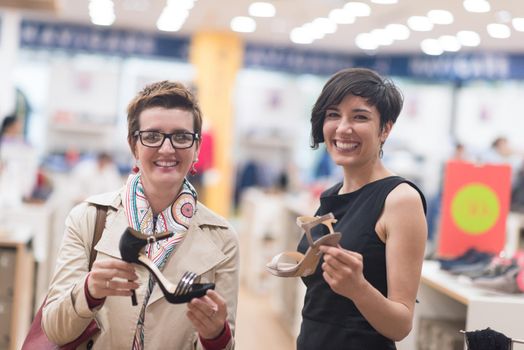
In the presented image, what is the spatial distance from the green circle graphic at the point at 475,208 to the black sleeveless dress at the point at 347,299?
99.7 inches

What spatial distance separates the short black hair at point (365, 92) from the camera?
7.04ft

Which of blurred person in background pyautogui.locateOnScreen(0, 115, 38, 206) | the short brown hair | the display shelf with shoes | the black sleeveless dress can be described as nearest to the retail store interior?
blurred person in background pyautogui.locateOnScreen(0, 115, 38, 206)

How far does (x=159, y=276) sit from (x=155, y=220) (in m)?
0.31

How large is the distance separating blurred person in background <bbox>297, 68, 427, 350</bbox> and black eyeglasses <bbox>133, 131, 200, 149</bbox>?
40cm

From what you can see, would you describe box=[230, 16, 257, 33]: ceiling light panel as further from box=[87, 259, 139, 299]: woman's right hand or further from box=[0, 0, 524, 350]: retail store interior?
box=[87, 259, 139, 299]: woman's right hand

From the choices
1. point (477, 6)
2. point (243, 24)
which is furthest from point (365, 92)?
point (243, 24)

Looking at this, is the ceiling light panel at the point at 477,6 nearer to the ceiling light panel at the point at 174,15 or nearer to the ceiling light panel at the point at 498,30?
the ceiling light panel at the point at 498,30

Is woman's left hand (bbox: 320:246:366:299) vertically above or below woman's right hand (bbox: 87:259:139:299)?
above

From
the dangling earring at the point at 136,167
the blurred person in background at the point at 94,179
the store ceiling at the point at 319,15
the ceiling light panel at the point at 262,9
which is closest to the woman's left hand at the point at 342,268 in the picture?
the dangling earring at the point at 136,167

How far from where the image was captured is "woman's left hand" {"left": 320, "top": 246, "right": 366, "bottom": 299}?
1.84 metres

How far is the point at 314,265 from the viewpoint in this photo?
6.70ft

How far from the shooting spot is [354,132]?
6.99 feet

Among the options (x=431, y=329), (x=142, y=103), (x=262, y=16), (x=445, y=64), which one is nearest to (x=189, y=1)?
(x=262, y=16)

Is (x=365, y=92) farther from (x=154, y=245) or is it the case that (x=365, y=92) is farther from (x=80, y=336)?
(x=80, y=336)
